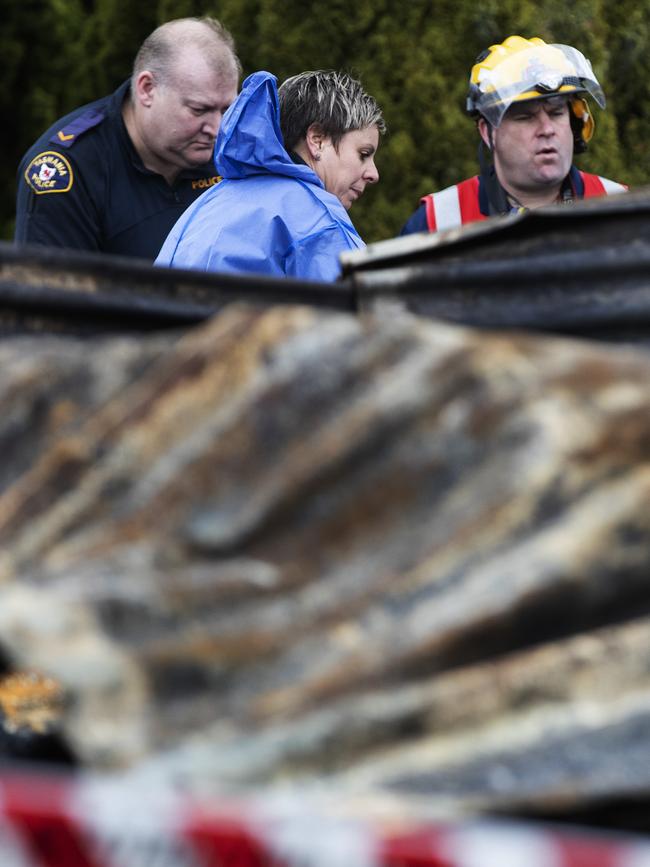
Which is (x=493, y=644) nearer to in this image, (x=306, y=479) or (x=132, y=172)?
(x=306, y=479)

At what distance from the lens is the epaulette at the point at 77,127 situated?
4.07m

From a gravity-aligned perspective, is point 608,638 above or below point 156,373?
below

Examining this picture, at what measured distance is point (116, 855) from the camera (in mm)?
1037

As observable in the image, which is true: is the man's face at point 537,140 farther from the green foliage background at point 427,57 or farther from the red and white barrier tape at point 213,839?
the red and white barrier tape at point 213,839

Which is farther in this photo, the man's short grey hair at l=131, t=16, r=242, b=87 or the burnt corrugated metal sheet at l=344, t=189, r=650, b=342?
the man's short grey hair at l=131, t=16, r=242, b=87

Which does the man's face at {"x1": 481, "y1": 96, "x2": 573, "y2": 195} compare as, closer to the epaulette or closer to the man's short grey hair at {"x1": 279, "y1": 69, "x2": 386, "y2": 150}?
the man's short grey hair at {"x1": 279, "y1": 69, "x2": 386, "y2": 150}

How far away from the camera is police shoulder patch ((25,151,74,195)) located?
400 cm

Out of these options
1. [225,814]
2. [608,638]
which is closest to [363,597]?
[608,638]

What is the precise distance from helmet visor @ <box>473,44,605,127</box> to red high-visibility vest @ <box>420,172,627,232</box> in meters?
0.29

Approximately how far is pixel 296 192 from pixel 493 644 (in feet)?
6.35

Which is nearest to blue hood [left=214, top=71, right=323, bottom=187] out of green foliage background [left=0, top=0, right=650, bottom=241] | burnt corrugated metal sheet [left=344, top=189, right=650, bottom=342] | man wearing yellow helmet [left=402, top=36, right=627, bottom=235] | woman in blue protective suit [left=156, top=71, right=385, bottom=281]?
woman in blue protective suit [left=156, top=71, right=385, bottom=281]

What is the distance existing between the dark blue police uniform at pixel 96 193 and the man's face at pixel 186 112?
0.09 meters

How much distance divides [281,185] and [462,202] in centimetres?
113

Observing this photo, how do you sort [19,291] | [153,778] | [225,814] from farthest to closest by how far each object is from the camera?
[19,291], [153,778], [225,814]
